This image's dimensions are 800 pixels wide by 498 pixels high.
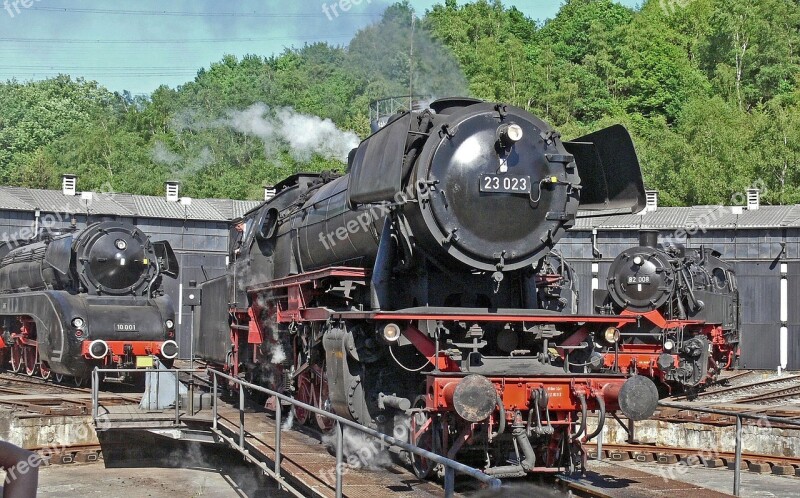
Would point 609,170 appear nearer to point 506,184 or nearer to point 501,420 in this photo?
point 506,184

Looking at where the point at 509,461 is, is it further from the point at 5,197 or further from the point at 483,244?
the point at 5,197

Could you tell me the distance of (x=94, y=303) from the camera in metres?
17.9

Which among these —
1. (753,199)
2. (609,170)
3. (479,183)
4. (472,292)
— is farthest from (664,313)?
(753,199)

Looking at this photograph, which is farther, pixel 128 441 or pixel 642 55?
pixel 642 55

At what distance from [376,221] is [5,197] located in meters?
26.1

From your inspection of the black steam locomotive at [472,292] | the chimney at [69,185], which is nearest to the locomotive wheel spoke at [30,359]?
the black steam locomotive at [472,292]

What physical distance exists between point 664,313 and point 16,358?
15.2 meters

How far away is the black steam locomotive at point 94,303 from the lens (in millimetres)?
17234

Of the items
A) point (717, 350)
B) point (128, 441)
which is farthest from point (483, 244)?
point (717, 350)

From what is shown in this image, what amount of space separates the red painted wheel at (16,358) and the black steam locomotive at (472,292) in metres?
14.4

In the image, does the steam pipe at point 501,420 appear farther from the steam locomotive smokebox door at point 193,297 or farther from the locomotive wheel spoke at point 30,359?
the locomotive wheel spoke at point 30,359

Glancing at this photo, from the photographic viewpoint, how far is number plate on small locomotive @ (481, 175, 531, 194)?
8.20 meters

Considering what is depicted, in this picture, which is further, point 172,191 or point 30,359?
point 172,191

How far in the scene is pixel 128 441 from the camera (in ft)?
46.2
